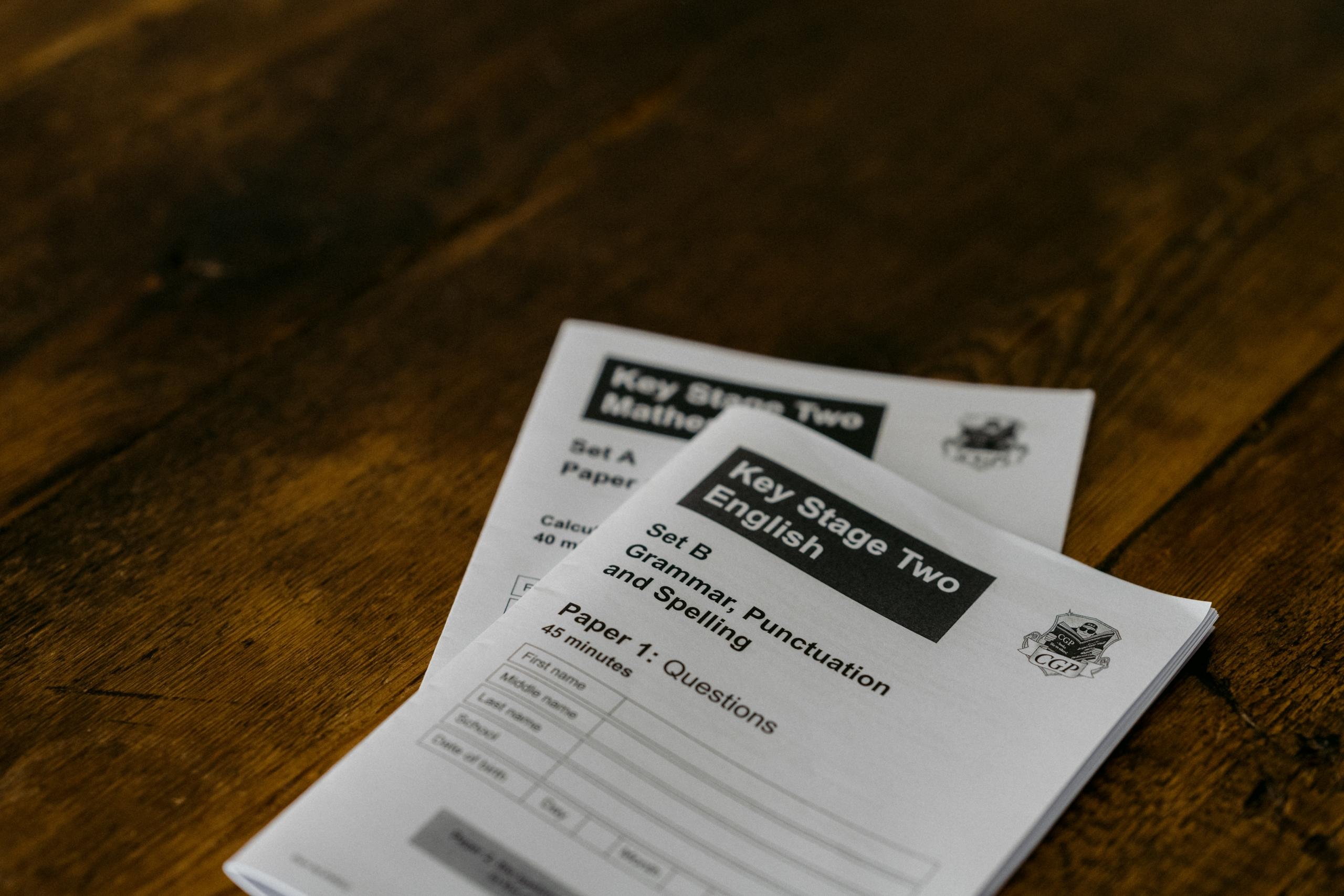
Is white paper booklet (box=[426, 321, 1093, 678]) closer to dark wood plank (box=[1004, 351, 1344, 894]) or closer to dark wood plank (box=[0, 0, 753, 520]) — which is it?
dark wood plank (box=[1004, 351, 1344, 894])

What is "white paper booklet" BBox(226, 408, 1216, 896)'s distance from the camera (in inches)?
17.6

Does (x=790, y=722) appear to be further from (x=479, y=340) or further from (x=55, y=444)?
(x=55, y=444)

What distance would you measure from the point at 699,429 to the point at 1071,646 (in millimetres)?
242

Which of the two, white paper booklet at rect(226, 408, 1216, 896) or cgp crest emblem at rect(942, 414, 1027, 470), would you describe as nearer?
white paper booklet at rect(226, 408, 1216, 896)

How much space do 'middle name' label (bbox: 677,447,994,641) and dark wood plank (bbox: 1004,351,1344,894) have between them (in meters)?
0.10

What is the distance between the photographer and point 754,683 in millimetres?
511

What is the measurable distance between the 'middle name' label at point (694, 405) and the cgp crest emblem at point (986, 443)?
47 millimetres

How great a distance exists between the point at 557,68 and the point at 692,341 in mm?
328

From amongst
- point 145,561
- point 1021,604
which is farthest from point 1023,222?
point 145,561

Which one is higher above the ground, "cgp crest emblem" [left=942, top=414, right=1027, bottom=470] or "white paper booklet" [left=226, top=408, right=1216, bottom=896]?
"cgp crest emblem" [left=942, top=414, right=1027, bottom=470]

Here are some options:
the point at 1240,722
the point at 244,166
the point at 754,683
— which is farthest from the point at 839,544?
the point at 244,166

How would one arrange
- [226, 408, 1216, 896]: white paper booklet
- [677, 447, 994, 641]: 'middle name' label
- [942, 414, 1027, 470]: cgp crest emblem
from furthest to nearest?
[942, 414, 1027, 470]: cgp crest emblem
[677, 447, 994, 641]: 'middle name' label
[226, 408, 1216, 896]: white paper booklet

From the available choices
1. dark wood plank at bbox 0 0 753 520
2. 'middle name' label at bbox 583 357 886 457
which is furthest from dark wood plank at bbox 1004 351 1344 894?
dark wood plank at bbox 0 0 753 520

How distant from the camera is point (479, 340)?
733mm
